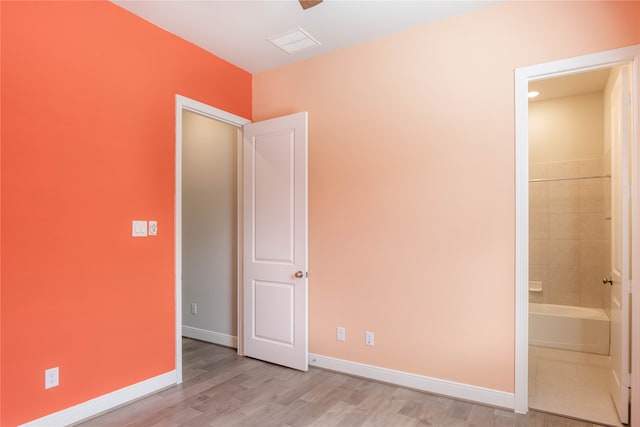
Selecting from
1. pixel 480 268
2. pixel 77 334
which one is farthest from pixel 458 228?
pixel 77 334

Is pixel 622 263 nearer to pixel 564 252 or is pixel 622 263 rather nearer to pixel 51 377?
pixel 564 252

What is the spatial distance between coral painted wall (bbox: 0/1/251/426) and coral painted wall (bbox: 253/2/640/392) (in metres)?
1.36

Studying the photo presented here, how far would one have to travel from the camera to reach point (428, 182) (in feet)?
9.46

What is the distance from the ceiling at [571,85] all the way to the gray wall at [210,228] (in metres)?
3.51

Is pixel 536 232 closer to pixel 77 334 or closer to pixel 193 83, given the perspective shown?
pixel 193 83

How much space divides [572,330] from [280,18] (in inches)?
166

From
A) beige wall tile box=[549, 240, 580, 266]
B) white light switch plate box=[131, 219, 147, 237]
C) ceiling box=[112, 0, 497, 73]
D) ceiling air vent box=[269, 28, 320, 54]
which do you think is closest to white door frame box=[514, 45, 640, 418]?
ceiling box=[112, 0, 497, 73]

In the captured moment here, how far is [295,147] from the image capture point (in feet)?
11.2

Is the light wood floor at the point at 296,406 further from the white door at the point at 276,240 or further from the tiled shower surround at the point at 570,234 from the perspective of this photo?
the tiled shower surround at the point at 570,234

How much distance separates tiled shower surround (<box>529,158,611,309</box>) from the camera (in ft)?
13.9

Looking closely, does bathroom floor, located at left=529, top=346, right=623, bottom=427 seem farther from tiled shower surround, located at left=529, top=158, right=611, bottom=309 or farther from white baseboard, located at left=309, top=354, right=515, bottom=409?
tiled shower surround, located at left=529, top=158, right=611, bottom=309

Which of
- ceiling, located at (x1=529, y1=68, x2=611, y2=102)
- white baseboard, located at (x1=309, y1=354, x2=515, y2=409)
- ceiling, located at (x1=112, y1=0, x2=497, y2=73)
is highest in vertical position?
ceiling, located at (x1=112, y1=0, x2=497, y2=73)

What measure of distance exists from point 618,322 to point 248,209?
315cm

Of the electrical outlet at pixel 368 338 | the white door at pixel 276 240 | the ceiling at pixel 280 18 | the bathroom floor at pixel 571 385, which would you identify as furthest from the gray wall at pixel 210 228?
the bathroom floor at pixel 571 385
